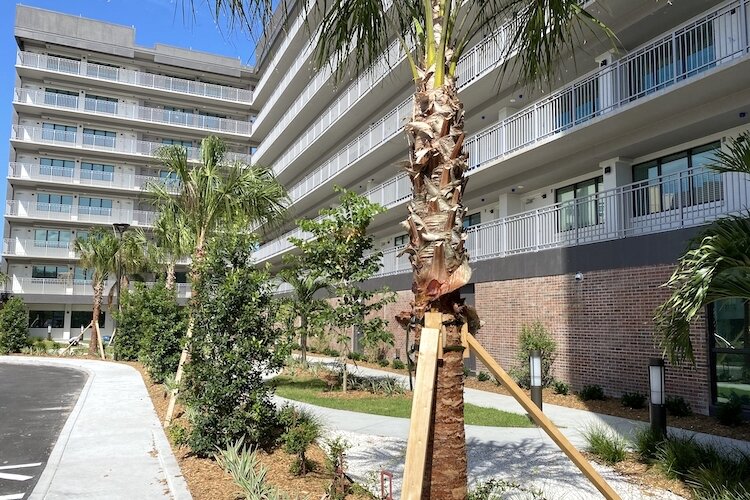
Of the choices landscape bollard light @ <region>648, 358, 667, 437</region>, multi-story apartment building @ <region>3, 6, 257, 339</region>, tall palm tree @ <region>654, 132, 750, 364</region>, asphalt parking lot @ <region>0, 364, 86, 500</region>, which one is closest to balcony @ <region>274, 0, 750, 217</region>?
tall palm tree @ <region>654, 132, 750, 364</region>

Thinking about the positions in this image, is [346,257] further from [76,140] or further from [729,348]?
[76,140]

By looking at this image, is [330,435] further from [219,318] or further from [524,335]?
[524,335]

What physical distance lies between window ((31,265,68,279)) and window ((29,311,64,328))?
3.04 meters

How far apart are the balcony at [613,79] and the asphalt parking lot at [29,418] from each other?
905cm

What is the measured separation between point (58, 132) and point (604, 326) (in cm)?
4866

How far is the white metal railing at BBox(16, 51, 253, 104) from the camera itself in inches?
1900

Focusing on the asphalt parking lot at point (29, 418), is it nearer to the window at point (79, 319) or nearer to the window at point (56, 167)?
the window at point (79, 319)

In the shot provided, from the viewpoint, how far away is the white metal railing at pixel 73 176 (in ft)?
156

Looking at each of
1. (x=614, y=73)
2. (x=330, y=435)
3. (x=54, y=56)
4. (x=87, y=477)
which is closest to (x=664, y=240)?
(x=614, y=73)

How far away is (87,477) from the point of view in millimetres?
7488

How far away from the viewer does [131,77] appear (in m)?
51.2

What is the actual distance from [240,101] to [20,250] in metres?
22.5

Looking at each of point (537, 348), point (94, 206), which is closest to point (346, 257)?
point (537, 348)

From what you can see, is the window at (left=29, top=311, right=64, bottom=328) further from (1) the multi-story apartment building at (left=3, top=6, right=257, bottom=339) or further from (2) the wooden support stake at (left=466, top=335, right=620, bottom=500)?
(2) the wooden support stake at (left=466, top=335, right=620, bottom=500)
